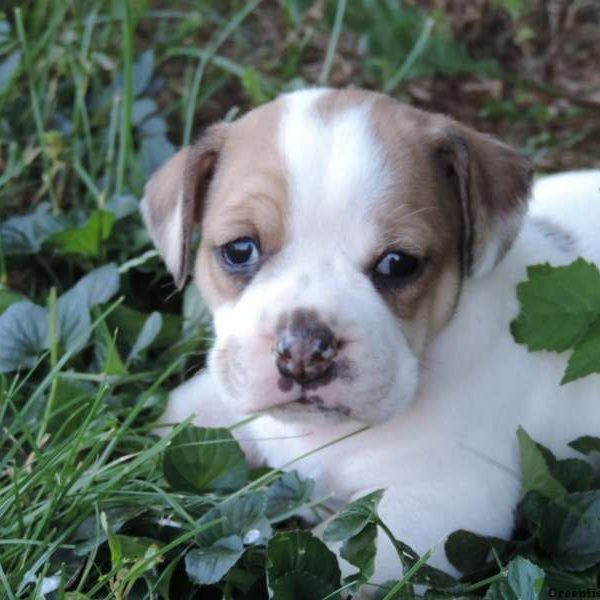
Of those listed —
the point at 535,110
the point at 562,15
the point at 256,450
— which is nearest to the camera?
the point at 256,450

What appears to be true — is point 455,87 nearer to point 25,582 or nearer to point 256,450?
point 256,450

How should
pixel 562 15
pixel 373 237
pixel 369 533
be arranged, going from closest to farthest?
pixel 369 533 < pixel 373 237 < pixel 562 15

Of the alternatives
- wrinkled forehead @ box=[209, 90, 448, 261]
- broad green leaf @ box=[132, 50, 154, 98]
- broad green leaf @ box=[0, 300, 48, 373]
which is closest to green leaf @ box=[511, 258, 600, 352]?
wrinkled forehead @ box=[209, 90, 448, 261]

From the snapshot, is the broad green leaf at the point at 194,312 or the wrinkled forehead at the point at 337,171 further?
the broad green leaf at the point at 194,312

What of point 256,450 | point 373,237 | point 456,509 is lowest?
point 256,450

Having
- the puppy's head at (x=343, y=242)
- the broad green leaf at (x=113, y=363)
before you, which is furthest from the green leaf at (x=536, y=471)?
the broad green leaf at (x=113, y=363)

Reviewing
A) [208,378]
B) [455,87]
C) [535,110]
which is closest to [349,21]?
[455,87]

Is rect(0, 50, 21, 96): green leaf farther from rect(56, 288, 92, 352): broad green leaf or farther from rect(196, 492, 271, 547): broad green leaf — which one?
rect(196, 492, 271, 547): broad green leaf

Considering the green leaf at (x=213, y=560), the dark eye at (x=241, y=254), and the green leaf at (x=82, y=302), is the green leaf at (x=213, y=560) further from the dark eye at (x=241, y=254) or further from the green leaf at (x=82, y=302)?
the green leaf at (x=82, y=302)
